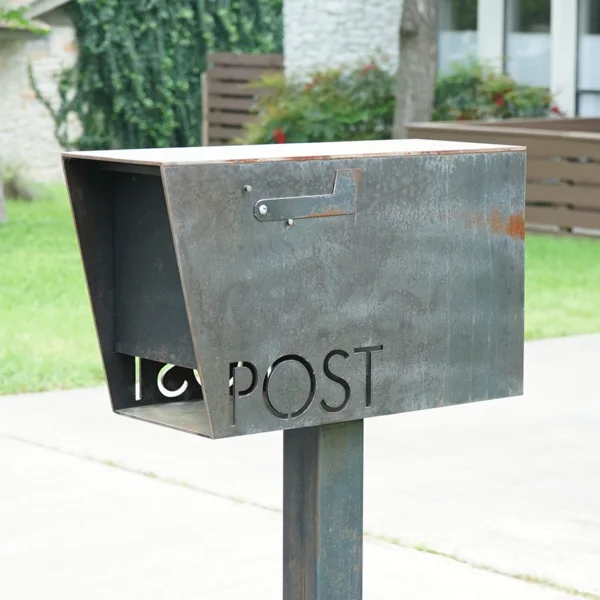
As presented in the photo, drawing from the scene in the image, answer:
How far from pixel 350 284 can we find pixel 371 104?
52.1 feet

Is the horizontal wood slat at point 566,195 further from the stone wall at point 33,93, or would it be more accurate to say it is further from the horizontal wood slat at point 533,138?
the stone wall at point 33,93

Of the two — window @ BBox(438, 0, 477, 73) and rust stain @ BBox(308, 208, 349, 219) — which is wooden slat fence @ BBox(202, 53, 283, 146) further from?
rust stain @ BBox(308, 208, 349, 219)

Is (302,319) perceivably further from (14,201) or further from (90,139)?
(90,139)

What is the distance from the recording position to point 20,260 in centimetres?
1330

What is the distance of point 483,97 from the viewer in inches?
734

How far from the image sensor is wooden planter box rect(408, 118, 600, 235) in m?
14.8

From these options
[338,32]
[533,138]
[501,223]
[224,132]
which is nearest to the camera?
[501,223]

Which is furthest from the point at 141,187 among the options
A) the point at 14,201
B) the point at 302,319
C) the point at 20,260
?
the point at 14,201

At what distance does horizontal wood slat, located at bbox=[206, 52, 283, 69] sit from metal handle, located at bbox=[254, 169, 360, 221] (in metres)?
19.5

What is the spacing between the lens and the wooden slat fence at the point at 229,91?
22.6m

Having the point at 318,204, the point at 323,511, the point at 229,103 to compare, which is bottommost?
the point at 323,511

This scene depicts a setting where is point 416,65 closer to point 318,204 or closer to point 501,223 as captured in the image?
point 501,223

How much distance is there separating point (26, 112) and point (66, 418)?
16561 mm

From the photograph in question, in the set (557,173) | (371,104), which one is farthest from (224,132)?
(557,173)
